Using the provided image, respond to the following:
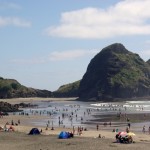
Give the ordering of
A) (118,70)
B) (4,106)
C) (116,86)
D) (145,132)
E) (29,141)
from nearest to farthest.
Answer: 1. (29,141)
2. (145,132)
3. (4,106)
4. (116,86)
5. (118,70)

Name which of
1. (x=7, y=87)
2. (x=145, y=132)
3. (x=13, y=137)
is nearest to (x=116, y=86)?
(x=7, y=87)

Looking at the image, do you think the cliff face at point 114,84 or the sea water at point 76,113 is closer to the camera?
the sea water at point 76,113

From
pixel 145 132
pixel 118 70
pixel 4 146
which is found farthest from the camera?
pixel 118 70

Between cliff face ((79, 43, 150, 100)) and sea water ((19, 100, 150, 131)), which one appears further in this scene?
cliff face ((79, 43, 150, 100))

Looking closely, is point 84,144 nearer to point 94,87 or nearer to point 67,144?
point 67,144

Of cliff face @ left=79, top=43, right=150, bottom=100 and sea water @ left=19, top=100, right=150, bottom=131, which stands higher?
cliff face @ left=79, top=43, right=150, bottom=100

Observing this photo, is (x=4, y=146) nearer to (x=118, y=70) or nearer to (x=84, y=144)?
(x=84, y=144)

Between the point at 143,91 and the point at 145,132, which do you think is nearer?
the point at 145,132

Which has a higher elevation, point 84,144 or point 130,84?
point 130,84

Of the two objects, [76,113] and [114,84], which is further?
[114,84]

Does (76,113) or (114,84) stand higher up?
(114,84)

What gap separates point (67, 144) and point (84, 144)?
1.79 meters

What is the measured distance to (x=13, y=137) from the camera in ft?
153

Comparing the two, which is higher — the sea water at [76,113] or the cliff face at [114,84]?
the cliff face at [114,84]
